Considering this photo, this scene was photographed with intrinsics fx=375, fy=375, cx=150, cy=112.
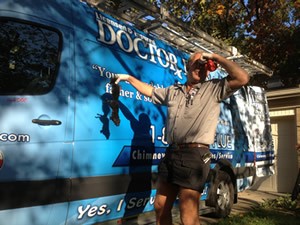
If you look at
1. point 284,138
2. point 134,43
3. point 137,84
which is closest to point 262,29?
point 284,138

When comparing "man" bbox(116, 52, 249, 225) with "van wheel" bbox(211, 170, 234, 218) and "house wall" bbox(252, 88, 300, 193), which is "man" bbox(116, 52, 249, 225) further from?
"house wall" bbox(252, 88, 300, 193)

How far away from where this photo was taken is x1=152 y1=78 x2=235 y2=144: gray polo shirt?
132 inches

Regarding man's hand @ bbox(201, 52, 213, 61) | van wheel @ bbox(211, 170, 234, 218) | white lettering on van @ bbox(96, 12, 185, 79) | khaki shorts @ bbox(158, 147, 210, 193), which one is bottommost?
van wheel @ bbox(211, 170, 234, 218)

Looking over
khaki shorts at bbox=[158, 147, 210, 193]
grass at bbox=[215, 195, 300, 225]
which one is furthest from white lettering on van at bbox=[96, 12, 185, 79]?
grass at bbox=[215, 195, 300, 225]

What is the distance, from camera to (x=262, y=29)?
12.6 metres

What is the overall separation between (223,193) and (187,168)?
11.2ft

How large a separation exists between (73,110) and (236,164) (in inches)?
161

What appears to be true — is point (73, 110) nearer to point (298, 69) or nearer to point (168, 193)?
point (168, 193)

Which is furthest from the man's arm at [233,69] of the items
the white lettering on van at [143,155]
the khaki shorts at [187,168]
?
the white lettering on van at [143,155]

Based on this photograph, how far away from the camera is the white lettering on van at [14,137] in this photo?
9.71 ft

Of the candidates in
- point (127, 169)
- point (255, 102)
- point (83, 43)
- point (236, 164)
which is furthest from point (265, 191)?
point (83, 43)

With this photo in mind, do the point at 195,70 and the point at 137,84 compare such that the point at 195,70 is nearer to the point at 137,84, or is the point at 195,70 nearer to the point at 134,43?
the point at 137,84

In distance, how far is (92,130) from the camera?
146 inches

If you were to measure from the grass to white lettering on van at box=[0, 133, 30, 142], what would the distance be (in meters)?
3.88
